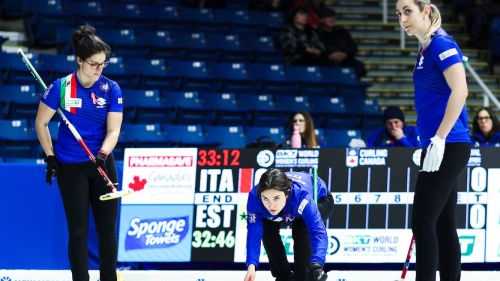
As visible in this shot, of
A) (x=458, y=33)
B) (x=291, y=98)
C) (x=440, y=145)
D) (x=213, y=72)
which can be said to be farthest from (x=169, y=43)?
(x=440, y=145)

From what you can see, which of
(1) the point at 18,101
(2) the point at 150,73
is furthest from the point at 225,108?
(1) the point at 18,101

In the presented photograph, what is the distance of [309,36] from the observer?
13.3m

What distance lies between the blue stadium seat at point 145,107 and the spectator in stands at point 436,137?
6.56 meters

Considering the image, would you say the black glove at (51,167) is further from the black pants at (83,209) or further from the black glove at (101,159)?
the black glove at (101,159)

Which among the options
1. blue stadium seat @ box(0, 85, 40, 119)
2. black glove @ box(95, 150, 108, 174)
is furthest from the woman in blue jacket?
blue stadium seat @ box(0, 85, 40, 119)

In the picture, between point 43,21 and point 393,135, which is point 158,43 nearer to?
point 43,21

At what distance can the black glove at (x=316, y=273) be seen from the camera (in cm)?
526

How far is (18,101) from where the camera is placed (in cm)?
1051

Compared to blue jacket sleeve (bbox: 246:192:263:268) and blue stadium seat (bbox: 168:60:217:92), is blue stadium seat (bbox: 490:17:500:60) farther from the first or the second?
blue jacket sleeve (bbox: 246:192:263:268)

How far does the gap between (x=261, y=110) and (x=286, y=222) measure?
6059 millimetres

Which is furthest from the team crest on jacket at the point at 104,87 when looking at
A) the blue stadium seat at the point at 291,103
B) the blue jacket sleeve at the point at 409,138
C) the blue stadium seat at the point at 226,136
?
the blue stadium seat at the point at 291,103

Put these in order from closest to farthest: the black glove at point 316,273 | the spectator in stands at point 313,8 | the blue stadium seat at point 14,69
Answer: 1. the black glove at point 316,273
2. the blue stadium seat at point 14,69
3. the spectator in stands at point 313,8

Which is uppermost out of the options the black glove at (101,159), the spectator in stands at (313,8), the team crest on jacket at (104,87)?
the spectator in stands at (313,8)

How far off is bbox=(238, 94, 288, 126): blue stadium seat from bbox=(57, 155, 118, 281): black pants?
239 inches
